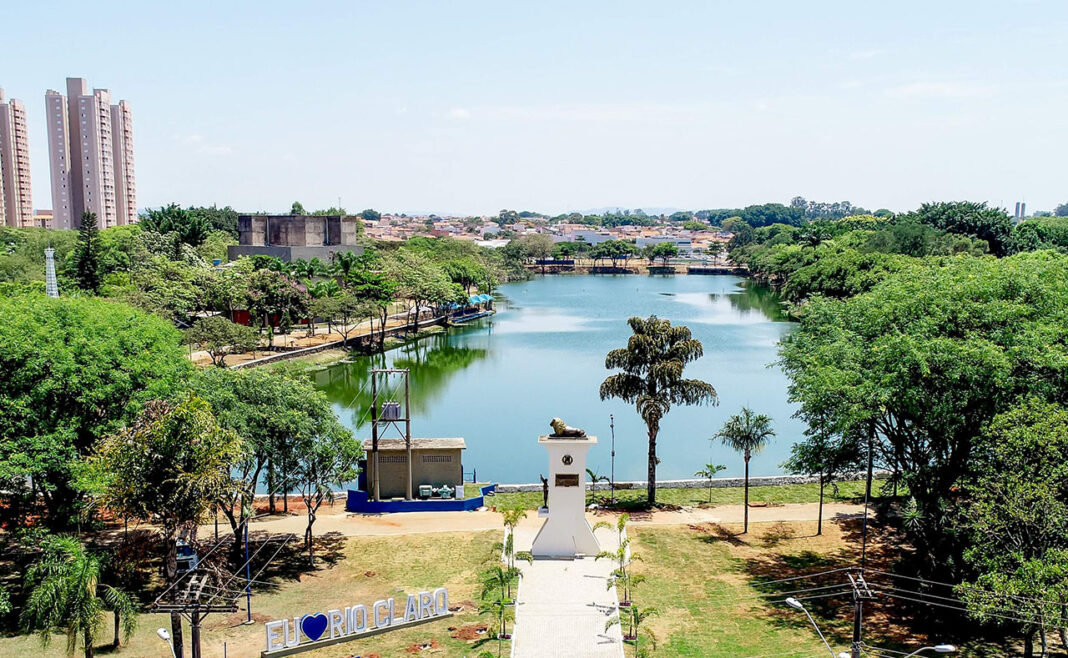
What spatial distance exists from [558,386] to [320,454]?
27876 mm

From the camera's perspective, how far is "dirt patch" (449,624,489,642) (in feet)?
56.1

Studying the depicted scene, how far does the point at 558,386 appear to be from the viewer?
4912 centimetres

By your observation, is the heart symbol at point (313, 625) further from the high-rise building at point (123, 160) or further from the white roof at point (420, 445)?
the high-rise building at point (123, 160)

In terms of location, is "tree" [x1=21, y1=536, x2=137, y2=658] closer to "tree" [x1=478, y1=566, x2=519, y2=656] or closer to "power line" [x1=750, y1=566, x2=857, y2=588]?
"tree" [x1=478, y1=566, x2=519, y2=656]

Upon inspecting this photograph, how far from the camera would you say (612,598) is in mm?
19203

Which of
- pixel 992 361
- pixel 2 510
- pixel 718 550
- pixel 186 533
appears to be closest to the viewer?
pixel 186 533

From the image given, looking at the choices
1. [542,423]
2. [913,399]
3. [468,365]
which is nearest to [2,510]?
[913,399]

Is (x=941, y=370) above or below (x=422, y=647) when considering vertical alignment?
above

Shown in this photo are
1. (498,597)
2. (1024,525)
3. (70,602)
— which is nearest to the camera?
(1024,525)

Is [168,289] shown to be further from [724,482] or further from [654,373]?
[724,482]

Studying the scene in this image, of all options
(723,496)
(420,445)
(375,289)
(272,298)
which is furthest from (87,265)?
(723,496)

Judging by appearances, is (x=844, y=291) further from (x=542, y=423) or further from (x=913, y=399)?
(x=913, y=399)

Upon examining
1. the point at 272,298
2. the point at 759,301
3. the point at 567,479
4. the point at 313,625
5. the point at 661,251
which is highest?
Answer: the point at 661,251

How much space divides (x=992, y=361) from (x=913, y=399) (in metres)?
1.72
